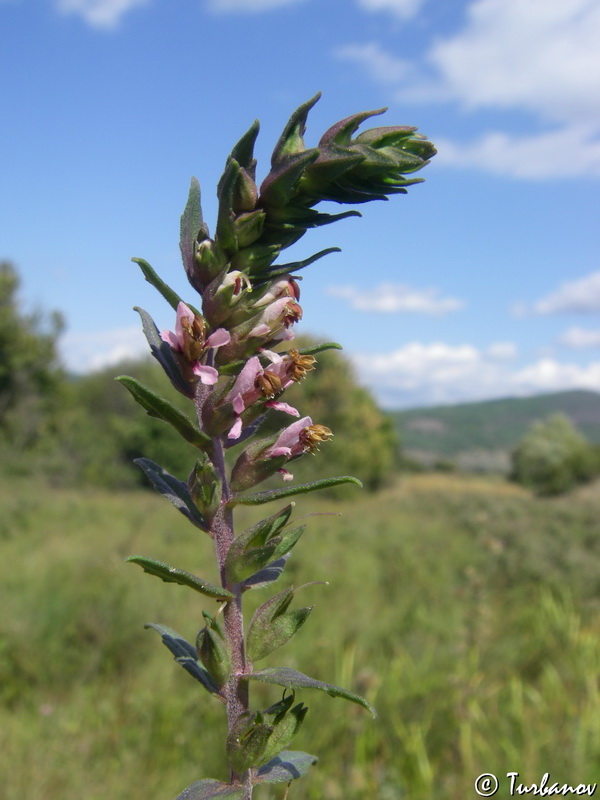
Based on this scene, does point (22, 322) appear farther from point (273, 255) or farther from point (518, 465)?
point (518, 465)

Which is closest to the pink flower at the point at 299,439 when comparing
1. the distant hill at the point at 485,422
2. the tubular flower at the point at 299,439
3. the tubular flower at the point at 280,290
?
the tubular flower at the point at 299,439

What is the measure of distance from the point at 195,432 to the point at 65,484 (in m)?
25.8

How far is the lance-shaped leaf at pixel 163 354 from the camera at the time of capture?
3.78 feet

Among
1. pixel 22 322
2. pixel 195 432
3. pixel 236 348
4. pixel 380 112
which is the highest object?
pixel 22 322

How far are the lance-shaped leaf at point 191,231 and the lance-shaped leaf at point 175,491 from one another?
35 centimetres

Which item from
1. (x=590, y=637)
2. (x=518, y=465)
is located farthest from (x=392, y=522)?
(x=518, y=465)

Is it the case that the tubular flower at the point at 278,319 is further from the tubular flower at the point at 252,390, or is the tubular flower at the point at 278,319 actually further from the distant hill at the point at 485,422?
the distant hill at the point at 485,422

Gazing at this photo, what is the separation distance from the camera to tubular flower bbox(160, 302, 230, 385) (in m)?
1.09

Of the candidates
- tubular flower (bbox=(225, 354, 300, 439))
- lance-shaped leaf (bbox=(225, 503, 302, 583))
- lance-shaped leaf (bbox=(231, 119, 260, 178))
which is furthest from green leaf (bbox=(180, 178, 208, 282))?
lance-shaped leaf (bbox=(225, 503, 302, 583))

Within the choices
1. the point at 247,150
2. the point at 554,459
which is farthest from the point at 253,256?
the point at 554,459

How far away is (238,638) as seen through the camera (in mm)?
1068

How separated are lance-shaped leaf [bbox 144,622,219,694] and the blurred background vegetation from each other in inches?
A: 18.2

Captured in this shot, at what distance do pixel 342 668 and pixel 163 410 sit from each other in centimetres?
564

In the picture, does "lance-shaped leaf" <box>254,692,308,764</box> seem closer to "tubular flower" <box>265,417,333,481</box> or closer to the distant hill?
"tubular flower" <box>265,417,333,481</box>
